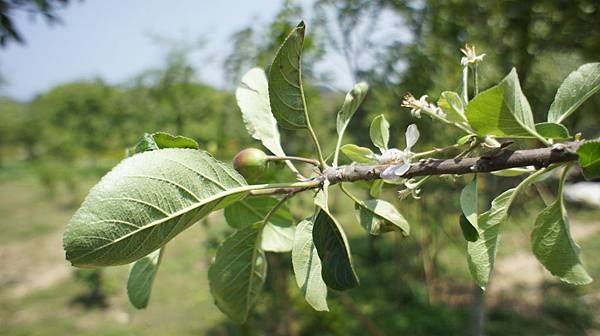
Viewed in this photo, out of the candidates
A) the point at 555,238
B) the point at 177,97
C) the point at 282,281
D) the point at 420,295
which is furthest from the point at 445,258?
the point at 555,238

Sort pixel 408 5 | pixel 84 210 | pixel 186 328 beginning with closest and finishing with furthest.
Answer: pixel 84 210
pixel 408 5
pixel 186 328

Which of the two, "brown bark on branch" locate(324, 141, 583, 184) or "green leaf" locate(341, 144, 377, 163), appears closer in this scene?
"brown bark on branch" locate(324, 141, 583, 184)

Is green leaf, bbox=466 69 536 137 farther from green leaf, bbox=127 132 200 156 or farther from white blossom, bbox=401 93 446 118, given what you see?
green leaf, bbox=127 132 200 156

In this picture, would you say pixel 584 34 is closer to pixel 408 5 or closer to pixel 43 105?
pixel 408 5

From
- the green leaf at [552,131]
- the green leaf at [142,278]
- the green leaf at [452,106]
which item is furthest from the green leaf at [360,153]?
the green leaf at [142,278]

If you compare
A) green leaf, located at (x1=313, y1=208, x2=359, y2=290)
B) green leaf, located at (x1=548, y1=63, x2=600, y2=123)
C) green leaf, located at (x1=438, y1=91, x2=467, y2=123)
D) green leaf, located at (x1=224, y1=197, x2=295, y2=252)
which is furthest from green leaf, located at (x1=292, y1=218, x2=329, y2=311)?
green leaf, located at (x1=548, y1=63, x2=600, y2=123)

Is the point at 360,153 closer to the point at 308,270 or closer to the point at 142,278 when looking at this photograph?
the point at 308,270

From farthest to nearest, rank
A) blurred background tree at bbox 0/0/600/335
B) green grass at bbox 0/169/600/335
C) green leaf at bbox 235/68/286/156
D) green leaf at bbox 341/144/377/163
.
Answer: green grass at bbox 0/169/600/335, blurred background tree at bbox 0/0/600/335, green leaf at bbox 235/68/286/156, green leaf at bbox 341/144/377/163
